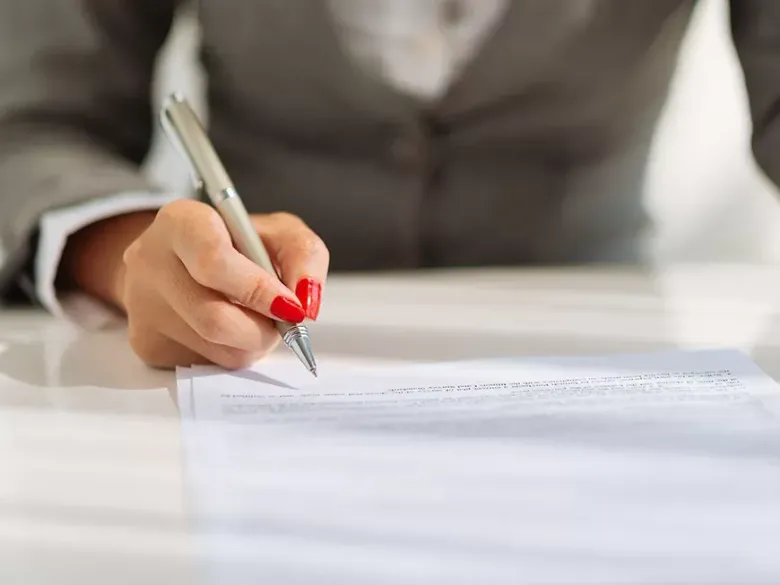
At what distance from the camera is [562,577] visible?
24cm

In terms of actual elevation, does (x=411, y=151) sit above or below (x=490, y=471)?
above

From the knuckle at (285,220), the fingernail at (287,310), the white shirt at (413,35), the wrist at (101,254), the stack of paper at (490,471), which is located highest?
the white shirt at (413,35)

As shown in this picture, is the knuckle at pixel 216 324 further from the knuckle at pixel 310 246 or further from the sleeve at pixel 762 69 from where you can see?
the sleeve at pixel 762 69

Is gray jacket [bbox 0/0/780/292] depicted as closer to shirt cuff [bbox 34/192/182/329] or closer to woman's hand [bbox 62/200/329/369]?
shirt cuff [bbox 34/192/182/329]

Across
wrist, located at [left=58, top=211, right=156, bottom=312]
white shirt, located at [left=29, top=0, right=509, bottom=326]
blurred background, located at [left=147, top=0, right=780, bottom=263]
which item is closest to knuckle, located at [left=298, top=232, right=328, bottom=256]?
wrist, located at [left=58, top=211, right=156, bottom=312]

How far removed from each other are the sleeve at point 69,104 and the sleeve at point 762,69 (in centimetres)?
41

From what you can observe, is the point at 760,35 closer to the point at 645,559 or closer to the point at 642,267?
the point at 642,267

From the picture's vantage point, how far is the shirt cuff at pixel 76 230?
492 mm

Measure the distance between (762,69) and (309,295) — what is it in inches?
16.4

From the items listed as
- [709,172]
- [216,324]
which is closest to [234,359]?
[216,324]

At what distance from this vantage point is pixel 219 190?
42 centimetres

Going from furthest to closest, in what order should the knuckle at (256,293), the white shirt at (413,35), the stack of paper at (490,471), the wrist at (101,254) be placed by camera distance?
the white shirt at (413,35) < the wrist at (101,254) < the knuckle at (256,293) < the stack of paper at (490,471)

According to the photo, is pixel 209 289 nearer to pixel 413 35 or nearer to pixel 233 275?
pixel 233 275

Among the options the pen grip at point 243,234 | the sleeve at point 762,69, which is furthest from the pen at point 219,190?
the sleeve at point 762,69
